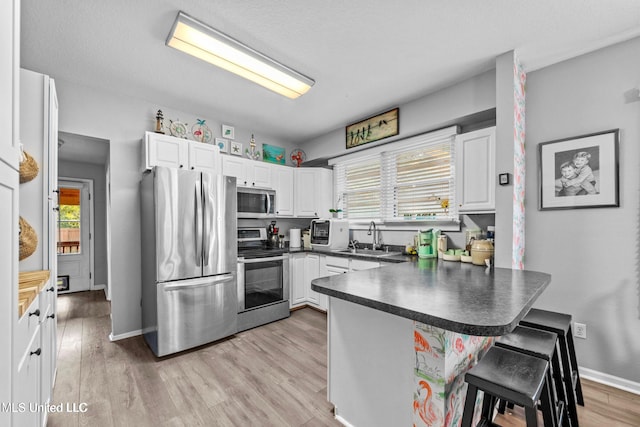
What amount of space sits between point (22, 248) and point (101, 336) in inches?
89.4

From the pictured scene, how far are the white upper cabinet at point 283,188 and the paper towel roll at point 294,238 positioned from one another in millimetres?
291

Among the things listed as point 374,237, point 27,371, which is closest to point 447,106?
point 374,237

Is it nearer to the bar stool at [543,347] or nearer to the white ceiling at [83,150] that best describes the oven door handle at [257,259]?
the white ceiling at [83,150]

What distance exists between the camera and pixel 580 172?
2229 mm

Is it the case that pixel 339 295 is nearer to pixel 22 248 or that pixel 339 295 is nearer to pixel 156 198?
pixel 22 248

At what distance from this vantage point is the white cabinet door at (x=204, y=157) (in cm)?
319

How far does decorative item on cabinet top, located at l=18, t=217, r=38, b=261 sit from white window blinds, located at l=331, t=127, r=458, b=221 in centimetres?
338

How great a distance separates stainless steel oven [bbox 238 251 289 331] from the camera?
127 inches

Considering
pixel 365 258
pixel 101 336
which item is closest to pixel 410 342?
pixel 365 258

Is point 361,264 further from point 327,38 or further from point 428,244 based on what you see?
point 327,38

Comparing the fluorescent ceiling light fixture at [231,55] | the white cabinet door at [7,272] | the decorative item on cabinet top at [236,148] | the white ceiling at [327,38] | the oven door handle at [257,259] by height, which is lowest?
the oven door handle at [257,259]

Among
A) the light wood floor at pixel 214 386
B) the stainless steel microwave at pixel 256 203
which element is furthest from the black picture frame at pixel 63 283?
the stainless steel microwave at pixel 256 203

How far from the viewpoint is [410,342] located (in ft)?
4.24

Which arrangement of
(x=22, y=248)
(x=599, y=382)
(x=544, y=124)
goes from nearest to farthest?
(x=22, y=248) → (x=599, y=382) → (x=544, y=124)
